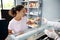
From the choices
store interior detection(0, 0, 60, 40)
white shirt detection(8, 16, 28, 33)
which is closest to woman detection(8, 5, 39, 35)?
white shirt detection(8, 16, 28, 33)

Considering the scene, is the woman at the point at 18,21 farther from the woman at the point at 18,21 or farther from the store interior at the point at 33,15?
the store interior at the point at 33,15

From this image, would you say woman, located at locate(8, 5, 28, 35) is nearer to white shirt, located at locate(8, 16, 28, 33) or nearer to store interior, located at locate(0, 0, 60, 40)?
white shirt, located at locate(8, 16, 28, 33)

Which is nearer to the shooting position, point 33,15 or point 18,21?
point 18,21

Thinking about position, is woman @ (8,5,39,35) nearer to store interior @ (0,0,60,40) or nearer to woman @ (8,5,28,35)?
woman @ (8,5,28,35)

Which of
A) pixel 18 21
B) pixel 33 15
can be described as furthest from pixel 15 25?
pixel 33 15

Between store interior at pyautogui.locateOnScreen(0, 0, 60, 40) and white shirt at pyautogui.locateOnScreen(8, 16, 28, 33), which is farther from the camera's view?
white shirt at pyautogui.locateOnScreen(8, 16, 28, 33)

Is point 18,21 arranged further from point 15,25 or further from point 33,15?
point 33,15

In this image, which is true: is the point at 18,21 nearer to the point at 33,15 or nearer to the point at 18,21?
the point at 18,21

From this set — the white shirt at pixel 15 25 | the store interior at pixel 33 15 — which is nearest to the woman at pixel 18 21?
the white shirt at pixel 15 25

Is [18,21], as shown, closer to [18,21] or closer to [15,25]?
[18,21]

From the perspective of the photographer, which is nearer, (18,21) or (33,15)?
(18,21)

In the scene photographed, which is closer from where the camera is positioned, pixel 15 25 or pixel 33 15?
pixel 15 25

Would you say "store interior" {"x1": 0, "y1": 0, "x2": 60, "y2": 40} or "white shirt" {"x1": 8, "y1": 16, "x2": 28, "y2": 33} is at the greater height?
"store interior" {"x1": 0, "y1": 0, "x2": 60, "y2": 40}

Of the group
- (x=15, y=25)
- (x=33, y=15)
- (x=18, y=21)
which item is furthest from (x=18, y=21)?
(x=33, y=15)
